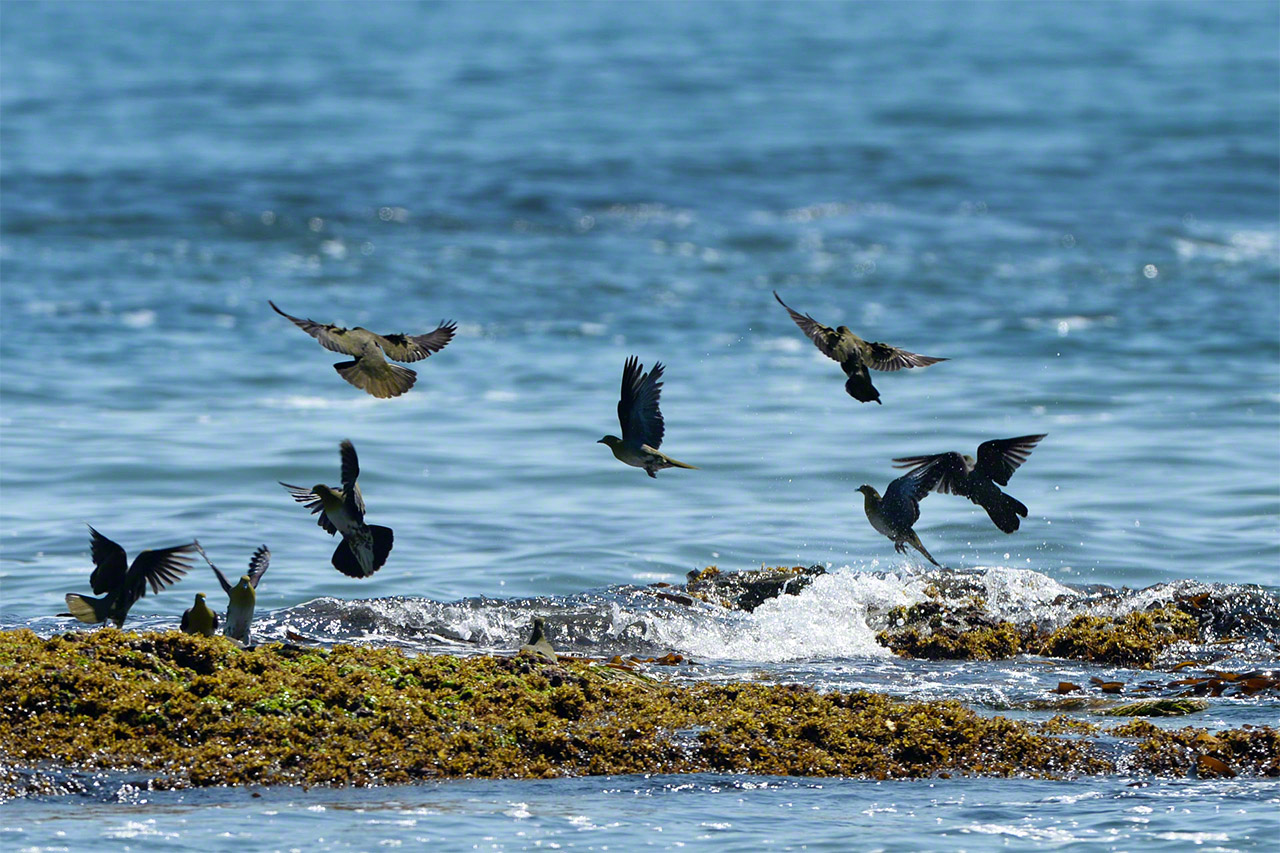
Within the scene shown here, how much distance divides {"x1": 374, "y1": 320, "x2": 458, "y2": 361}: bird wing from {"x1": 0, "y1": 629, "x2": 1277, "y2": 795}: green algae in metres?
1.20

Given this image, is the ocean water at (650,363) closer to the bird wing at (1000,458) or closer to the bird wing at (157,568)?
the bird wing at (1000,458)

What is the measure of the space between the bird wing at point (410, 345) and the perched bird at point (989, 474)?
1934 mm

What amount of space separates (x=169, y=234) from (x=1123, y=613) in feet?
58.0

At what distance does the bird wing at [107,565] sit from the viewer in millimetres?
6695

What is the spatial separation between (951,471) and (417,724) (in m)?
2.47

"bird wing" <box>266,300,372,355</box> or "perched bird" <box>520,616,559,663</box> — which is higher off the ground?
"bird wing" <box>266,300,372,355</box>

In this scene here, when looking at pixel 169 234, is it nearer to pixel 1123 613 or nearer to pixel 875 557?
pixel 875 557

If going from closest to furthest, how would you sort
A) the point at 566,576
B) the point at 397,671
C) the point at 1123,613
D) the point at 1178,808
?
the point at 1178,808
the point at 397,671
the point at 1123,613
the point at 566,576

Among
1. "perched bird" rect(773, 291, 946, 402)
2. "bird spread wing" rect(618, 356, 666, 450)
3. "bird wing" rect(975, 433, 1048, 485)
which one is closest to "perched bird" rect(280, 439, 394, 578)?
"bird spread wing" rect(618, 356, 666, 450)

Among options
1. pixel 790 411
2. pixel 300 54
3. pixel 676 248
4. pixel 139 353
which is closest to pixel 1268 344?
pixel 790 411

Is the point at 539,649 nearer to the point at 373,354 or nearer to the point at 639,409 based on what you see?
the point at 639,409

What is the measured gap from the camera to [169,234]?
2320 centimetres

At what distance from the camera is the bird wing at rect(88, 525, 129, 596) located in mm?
6695

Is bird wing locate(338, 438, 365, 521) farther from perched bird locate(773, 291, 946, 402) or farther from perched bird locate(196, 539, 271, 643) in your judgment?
perched bird locate(773, 291, 946, 402)
